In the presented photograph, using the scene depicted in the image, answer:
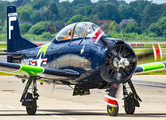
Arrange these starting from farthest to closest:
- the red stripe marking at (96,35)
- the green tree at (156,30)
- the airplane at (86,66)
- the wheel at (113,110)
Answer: the green tree at (156,30) → the red stripe marking at (96,35) → the wheel at (113,110) → the airplane at (86,66)

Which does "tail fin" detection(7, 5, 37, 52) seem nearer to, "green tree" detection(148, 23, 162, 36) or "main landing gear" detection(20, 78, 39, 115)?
"main landing gear" detection(20, 78, 39, 115)

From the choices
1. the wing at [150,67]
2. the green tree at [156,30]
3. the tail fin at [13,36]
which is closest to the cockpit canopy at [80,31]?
the wing at [150,67]

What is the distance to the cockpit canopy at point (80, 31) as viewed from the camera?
44.4 ft

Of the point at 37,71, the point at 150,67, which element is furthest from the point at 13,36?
the point at 150,67

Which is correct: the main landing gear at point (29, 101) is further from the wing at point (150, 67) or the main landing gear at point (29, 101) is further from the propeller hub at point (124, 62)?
the wing at point (150, 67)

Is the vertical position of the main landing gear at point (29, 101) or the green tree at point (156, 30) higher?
the main landing gear at point (29, 101)

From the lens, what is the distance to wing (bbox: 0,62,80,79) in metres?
13.2

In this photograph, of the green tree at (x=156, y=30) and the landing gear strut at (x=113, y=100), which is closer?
the landing gear strut at (x=113, y=100)

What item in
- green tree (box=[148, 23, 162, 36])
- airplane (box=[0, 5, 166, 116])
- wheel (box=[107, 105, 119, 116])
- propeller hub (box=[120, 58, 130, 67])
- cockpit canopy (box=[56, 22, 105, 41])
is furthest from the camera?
green tree (box=[148, 23, 162, 36])

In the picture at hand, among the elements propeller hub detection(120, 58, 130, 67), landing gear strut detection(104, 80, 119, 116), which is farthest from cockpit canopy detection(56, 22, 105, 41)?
landing gear strut detection(104, 80, 119, 116)

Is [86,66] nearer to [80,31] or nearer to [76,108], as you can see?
[80,31]

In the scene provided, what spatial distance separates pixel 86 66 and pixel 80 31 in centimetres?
137

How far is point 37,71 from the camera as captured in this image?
13383 millimetres

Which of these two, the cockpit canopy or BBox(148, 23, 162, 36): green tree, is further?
BBox(148, 23, 162, 36): green tree
